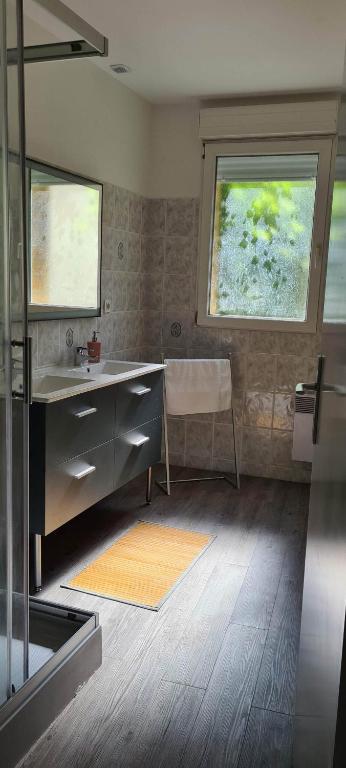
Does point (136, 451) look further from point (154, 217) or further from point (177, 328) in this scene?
point (154, 217)

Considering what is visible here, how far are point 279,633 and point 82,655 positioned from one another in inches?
29.8

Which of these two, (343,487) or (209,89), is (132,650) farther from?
(209,89)

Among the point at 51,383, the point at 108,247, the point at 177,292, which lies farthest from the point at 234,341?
the point at 51,383

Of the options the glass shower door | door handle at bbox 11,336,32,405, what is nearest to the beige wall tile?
the glass shower door

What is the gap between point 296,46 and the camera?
2916 millimetres

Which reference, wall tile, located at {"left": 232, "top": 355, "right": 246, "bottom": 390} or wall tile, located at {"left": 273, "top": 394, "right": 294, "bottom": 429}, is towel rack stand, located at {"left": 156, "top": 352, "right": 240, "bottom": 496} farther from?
wall tile, located at {"left": 273, "top": 394, "right": 294, "bottom": 429}

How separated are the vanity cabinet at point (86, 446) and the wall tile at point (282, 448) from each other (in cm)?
100

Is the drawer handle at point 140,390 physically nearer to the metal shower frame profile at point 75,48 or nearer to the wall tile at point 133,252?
the wall tile at point 133,252

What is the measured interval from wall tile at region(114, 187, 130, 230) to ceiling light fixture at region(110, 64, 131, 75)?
626 millimetres

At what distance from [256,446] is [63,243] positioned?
187 centimetres

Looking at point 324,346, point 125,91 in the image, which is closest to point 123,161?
point 125,91

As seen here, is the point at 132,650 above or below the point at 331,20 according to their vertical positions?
below

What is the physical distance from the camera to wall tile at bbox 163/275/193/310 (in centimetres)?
409

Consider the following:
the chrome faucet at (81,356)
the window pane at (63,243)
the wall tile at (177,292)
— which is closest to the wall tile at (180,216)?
the wall tile at (177,292)
